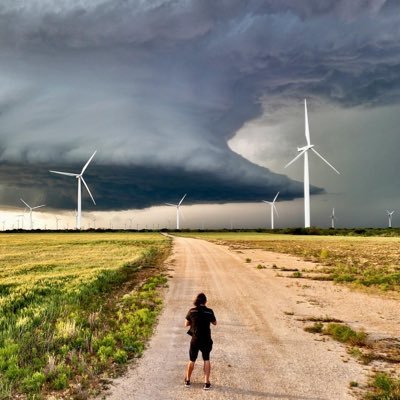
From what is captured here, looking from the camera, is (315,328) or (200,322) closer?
(200,322)

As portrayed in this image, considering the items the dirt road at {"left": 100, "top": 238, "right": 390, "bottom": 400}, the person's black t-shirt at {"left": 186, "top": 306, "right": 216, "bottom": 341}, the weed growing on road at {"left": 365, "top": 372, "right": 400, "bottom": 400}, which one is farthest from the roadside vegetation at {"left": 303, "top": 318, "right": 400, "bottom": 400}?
the person's black t-shirt at {"left": 186, "top": 306, "right": 216, "bottom": 341}

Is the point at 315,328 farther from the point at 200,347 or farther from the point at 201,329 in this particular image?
the point at 201,329

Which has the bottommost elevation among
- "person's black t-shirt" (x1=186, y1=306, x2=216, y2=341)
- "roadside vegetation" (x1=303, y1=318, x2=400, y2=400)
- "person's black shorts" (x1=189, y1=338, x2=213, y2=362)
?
"roadside vegetation" (x1=303, y1=318, x2=400, y2=400)

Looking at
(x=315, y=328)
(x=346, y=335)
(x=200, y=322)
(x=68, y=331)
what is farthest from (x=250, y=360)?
(x=68, y=331)

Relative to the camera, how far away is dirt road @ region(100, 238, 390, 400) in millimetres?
11469

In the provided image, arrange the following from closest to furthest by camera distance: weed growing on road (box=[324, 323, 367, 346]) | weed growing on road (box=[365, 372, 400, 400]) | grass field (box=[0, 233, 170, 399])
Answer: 1. weed growing on road (box=[365, 372, 400, 400])
2. grass field (box=[0, 233, 170, 399])
3. weed growing on road (box=[324, 323, 367, 346])

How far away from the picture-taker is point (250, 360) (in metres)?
14.0

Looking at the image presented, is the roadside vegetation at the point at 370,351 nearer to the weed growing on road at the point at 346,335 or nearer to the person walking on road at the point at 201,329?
the weed growing on road at the point at 346,335

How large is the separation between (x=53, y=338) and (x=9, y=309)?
9.37 metres

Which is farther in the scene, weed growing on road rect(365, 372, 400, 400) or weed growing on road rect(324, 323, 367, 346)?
weed growing on road rect(324, 323, 367, 346)

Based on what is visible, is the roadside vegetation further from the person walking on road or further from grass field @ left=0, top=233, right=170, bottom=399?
grass field @ left=0, top=233, right=170, bottom=399

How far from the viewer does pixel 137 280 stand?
3422 centimetres

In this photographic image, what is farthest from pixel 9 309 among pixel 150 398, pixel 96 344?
pixel 150 398

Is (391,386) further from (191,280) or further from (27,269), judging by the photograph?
(27,269)
